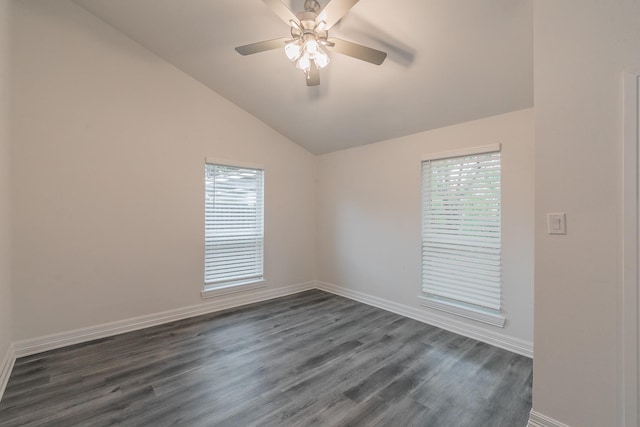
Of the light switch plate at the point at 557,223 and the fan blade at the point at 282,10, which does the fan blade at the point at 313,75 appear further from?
the light switch plate at the point at 557,223

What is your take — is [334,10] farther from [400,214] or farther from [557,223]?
[400,214]

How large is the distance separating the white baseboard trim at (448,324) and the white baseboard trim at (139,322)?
1.15m

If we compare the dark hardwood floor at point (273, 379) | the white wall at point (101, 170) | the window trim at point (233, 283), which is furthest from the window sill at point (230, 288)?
the dark hardwood floor at point (273, 379)

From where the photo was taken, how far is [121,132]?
2992mm

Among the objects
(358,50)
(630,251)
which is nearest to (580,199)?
(630,251)

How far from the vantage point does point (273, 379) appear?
2.18 metres

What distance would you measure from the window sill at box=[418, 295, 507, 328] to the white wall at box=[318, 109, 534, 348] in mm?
70

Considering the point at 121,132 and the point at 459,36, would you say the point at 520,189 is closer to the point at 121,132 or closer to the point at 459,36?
the point at 459,36

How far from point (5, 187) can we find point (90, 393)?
1798 millimetres

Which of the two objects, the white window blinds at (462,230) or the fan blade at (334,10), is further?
the white window blinds at (462,230)

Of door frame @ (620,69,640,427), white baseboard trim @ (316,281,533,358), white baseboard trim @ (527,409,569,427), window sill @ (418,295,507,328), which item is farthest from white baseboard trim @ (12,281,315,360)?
door frame @ (620,69,640,427)

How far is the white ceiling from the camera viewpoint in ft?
6.79

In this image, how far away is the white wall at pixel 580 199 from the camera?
1438mm

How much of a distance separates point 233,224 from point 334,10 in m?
2.89
